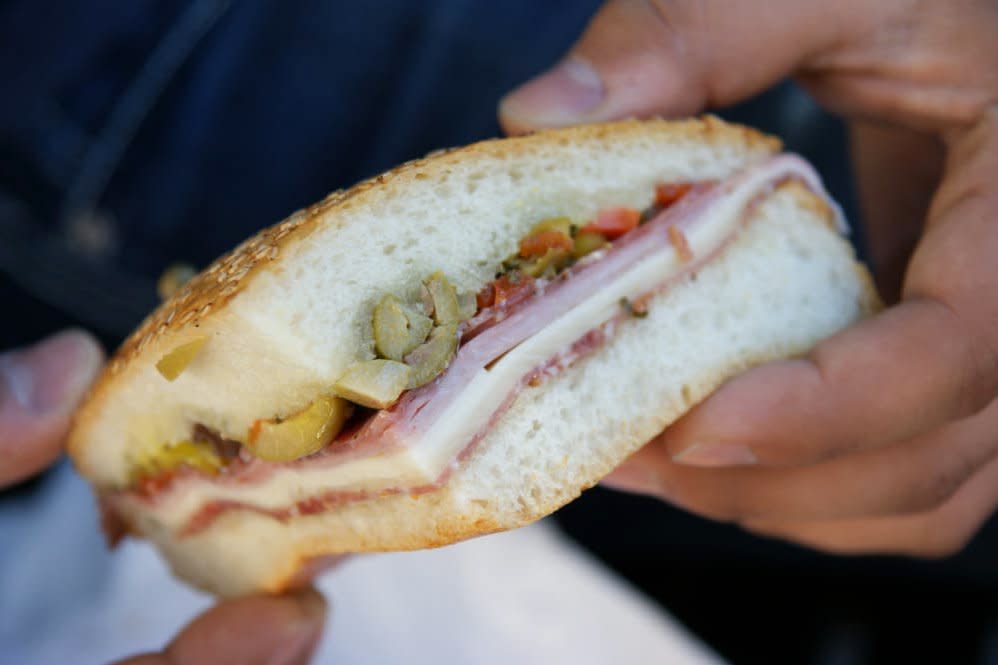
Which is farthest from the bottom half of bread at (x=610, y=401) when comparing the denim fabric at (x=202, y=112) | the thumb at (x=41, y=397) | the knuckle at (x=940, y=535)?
the denim fabric at (x=202, y=112)

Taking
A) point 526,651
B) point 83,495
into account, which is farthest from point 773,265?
point 83,495

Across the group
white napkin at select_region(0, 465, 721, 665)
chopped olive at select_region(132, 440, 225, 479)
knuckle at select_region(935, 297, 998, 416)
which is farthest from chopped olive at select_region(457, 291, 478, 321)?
white napkin at select_region(0, 465, 721, 665)

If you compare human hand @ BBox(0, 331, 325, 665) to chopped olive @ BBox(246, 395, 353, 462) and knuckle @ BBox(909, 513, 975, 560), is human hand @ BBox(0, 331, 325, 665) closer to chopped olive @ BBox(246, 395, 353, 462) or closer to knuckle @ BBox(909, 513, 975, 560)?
chopped olive @ BBox(246, 395, 353, 462)

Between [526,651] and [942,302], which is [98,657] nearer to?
[526,651]

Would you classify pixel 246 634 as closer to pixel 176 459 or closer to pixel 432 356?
pixel 176 459

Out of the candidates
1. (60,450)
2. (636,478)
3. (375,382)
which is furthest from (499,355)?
(60,450)
